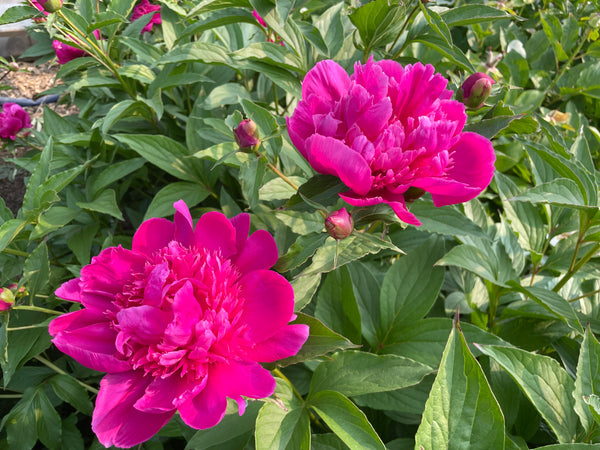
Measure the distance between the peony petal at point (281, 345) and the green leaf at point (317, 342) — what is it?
0.15ft

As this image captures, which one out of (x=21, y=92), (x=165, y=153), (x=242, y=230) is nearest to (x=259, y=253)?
(x=242, y=230)

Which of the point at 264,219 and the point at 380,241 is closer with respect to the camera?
the point at 380,241

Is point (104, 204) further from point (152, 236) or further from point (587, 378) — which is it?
point (587, 378)

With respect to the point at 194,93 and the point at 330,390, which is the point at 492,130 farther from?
the point at 194,93

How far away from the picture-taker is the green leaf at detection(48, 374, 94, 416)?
47.4 inches

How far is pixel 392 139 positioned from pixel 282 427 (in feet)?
1.78

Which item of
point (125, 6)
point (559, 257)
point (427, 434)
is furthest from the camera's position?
point (125, 6)

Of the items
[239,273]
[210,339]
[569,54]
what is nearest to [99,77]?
[239,273]

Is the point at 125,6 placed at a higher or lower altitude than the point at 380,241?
higher

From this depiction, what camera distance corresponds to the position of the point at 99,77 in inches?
60.3

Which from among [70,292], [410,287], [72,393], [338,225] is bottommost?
[72,393]

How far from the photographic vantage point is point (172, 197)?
1.29 metres

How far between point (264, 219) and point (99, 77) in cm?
84

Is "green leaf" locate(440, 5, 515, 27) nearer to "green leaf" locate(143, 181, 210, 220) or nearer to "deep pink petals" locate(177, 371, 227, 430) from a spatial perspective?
"green leaf" locate(143, 181, 210, 220)
